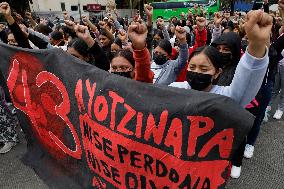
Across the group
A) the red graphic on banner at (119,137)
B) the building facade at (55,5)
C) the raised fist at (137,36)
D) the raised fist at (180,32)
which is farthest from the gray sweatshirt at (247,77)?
the building facade at (55,5)

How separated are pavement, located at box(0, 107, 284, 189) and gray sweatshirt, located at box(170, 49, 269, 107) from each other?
1.76 m

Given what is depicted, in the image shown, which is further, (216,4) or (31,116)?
(216,4)

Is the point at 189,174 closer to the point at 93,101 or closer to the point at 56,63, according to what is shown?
the point at 93,101

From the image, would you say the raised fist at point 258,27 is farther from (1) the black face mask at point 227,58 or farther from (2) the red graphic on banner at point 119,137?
(1) the black face mask at point 227,58

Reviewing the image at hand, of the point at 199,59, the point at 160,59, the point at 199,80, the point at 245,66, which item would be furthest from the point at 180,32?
the point at 245,66

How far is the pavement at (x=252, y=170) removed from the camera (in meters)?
3.16

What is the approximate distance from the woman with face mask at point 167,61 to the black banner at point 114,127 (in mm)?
914

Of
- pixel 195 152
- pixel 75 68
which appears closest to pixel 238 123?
pixel 195 152

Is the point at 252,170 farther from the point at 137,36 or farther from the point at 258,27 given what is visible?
the point at 258,27

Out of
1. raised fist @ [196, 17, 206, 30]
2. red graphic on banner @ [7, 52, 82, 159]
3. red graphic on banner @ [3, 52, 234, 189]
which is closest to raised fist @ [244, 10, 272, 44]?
red graphic on banner @ [3, 52, 234, 189]

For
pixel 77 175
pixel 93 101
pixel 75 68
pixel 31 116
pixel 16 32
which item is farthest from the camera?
pixel 16 32

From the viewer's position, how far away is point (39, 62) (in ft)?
7.72

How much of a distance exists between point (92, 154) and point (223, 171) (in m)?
0.87

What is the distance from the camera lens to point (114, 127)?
6.11ft
